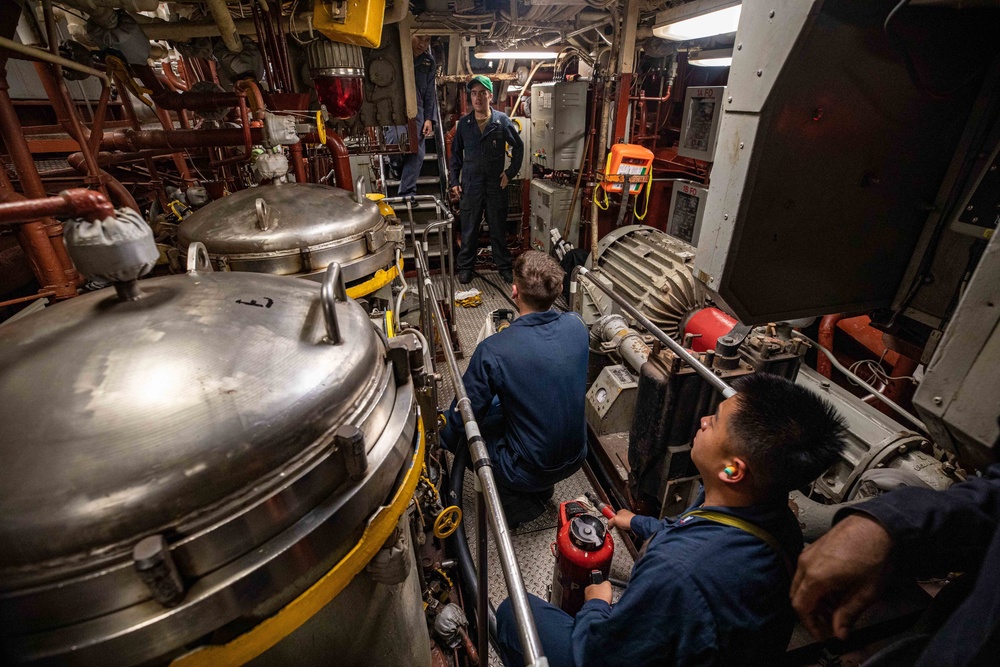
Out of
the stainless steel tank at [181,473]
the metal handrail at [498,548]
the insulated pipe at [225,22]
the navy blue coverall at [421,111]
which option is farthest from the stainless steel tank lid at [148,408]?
the navy blue coverall at [421,111]

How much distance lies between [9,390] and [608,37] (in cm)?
578

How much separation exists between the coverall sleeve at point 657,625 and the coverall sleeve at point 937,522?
49 centimetres

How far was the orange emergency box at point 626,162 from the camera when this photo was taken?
4680mm

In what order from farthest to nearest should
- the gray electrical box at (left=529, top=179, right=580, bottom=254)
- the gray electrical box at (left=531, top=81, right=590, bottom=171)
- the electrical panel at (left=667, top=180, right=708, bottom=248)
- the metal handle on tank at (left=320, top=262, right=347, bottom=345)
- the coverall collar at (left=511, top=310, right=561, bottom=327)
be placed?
1. the gray electrical box at (left=529, top=179, right=580, bottom=254)
2. the gray electrical box at (left=531, top=81, right=590, bottom=171)
3. the electrical panel at (left=667, top=180, right=708, bottom=248)
4. the coverall collar at (left=511, top=310, right=561, bottom=327)
5. the metal handle on tank at (left=320, top=262, right=347, bottom=345)

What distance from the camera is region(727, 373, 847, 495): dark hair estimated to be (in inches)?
47.7

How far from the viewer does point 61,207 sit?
89 centimetres

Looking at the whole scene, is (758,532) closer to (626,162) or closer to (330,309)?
(330,309)

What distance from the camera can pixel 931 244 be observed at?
69.2 inches

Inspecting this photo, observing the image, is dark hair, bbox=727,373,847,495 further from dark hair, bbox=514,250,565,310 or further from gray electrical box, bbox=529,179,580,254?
gray electrical box, bbox=529,179,580,254

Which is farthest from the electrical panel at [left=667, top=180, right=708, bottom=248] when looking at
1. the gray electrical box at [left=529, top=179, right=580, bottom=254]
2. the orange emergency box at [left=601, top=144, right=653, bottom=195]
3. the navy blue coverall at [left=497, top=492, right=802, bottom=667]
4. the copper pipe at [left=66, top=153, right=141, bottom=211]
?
the copper pipe at [left=66, top=153, right=141, bottom=211]

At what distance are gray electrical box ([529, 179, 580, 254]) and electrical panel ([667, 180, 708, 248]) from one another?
1171 mm

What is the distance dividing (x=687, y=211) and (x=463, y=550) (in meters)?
4.27

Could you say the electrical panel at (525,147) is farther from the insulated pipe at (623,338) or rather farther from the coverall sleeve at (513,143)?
the insulated pipe at (623,338)

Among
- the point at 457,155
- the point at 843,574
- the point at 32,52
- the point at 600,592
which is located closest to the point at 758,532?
the point at 843,574
